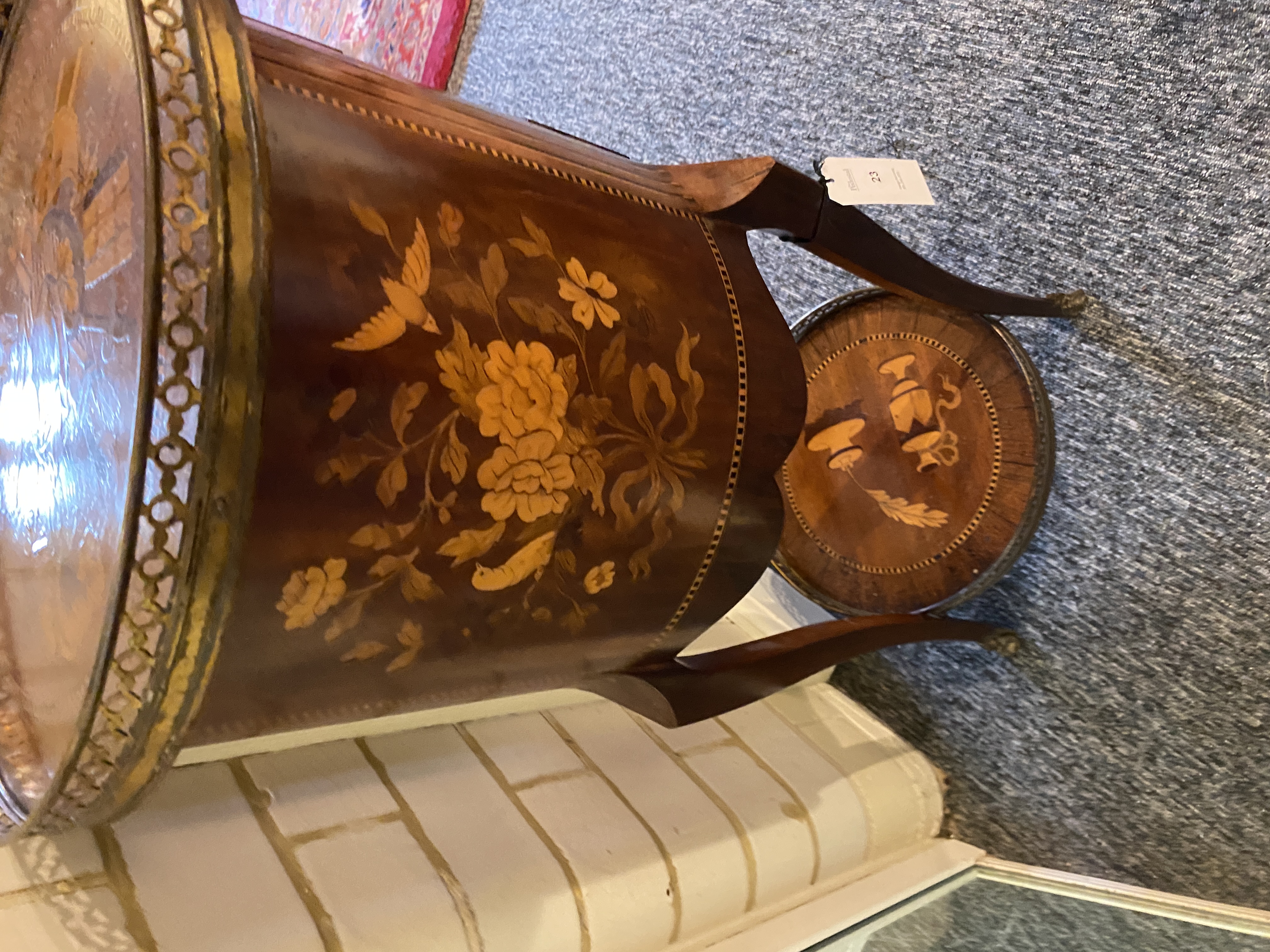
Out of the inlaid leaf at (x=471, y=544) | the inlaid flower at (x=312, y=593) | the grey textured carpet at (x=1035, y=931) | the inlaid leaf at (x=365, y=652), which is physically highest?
the inlaid leaf at (x=471, y=544)

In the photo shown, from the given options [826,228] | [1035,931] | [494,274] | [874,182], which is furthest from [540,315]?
[1035,931]

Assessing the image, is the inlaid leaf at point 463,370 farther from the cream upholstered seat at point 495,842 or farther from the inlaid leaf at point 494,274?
the cream upholstered seat at point 495,842

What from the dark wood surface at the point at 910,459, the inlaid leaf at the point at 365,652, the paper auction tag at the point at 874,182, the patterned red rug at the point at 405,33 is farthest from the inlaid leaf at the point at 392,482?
the patterned red rug at the point at 405,33

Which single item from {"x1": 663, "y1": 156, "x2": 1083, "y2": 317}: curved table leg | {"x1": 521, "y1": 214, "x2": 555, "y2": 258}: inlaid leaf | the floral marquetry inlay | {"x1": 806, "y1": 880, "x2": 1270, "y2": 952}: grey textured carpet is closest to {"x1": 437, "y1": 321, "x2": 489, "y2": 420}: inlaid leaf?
the floral marquetry inlay

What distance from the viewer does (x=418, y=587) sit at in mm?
598

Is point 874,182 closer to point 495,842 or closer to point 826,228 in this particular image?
point 826,228

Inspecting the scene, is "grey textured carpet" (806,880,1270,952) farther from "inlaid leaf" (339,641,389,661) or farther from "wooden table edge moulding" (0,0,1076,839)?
"inlaid leaf" (339,641,389,661)

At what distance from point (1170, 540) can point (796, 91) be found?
1.04 meters

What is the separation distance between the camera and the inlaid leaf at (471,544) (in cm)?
60

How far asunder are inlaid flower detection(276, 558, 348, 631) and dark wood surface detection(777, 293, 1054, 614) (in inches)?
32.1

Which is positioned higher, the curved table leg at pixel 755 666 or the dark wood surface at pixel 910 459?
the dark wood surface at pixel 910 459

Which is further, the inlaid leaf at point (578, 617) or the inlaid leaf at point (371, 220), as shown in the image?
the inlaid leaf at point (578, 617)

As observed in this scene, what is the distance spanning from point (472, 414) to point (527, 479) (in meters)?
0.06

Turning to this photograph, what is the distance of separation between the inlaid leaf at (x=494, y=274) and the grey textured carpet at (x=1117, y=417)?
92 centimetres
